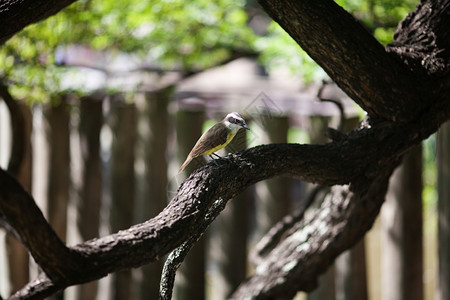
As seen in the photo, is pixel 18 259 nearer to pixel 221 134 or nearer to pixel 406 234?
pixel 406 234

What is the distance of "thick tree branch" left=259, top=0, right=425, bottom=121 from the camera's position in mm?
3834

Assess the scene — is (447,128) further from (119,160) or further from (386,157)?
(119,160)

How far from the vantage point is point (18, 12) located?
12.4ft

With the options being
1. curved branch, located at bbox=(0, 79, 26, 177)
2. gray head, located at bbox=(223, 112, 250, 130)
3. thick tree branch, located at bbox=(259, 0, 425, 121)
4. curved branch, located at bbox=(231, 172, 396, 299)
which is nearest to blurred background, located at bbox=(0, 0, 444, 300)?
curved branch, located at bbox=(0, 79, 26, 177)

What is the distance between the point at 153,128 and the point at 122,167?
2.20 feet

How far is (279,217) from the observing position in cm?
788

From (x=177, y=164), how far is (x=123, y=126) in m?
0.76

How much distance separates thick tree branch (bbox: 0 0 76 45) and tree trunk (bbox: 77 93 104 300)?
411 centimetres

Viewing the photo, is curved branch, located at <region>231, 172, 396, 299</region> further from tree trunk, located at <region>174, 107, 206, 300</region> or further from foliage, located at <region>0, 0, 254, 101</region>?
foliage, located at <region>0, 0, 254, 101</region>

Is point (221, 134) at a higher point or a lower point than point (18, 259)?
lower

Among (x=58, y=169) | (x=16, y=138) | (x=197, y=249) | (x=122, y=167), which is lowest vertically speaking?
(x=197, y=249)

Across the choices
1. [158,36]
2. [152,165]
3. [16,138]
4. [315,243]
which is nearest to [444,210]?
[315,243]

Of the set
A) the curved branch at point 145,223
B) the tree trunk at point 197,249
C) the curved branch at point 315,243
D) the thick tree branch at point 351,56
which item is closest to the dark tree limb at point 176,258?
the curved branch at point 145,223

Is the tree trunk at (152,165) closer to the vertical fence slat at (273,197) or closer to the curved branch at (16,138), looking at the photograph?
the vertical fence slat at (273,197)
